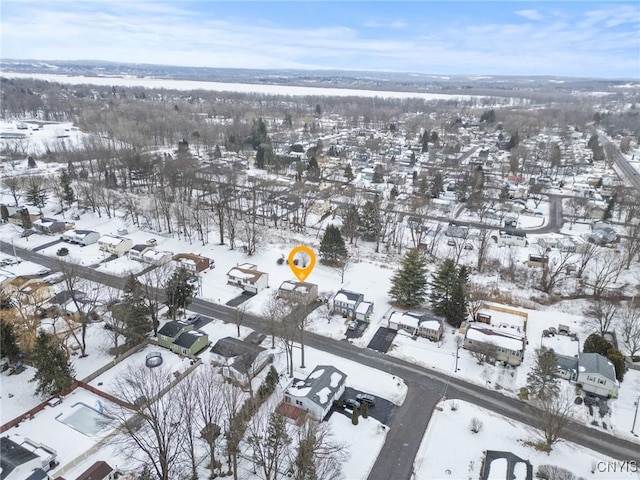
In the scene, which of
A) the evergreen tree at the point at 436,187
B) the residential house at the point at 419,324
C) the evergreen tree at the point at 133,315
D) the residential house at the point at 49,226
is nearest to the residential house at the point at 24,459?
the evergreen tree at the point at 133,315

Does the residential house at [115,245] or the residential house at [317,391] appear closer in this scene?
the residential house at [317,391]

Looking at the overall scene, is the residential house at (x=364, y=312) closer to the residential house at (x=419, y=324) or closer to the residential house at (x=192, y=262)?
the residential house at (x=419, y=324)

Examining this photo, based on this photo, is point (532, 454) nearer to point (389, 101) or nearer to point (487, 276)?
point (487, 276)

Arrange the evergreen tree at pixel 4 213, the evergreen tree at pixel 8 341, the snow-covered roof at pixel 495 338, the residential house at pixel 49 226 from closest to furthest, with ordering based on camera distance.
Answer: the evergreen tree at pixel 8 341
the snow-covered roof at pixel 495 338
the residential house at pixel 49 226
the evergreen tree at pixel 4 213

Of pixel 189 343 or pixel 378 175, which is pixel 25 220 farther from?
pixel 378 175

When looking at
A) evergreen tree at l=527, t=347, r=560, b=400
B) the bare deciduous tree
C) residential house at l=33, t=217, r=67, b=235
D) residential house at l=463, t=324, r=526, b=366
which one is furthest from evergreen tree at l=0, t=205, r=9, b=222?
evergreen tree at l=527, t=347, r=560, b=400

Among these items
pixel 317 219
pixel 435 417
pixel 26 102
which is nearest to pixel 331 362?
pixel 435 417
